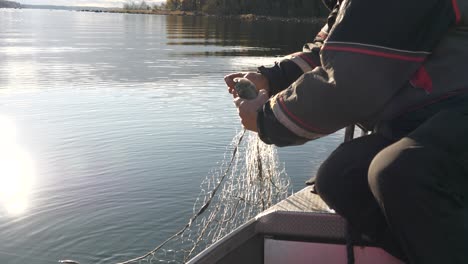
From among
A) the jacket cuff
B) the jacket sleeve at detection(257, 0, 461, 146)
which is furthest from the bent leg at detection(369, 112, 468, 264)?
the jacket cuff

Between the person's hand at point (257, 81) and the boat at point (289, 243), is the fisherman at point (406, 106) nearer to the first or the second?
the boat at point (289, 243)

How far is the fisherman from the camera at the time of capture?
2027 mm

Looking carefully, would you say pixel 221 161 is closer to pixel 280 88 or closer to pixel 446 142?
pixel 280 88

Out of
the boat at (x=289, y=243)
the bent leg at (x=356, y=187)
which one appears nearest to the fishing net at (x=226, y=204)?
the boat at (x=289, y=243)

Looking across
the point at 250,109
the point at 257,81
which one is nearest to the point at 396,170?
the point at 250,109

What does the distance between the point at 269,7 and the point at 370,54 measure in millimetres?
100021

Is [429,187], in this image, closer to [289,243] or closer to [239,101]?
[239,101]

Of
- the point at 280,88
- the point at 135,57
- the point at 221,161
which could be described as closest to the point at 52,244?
the point at 221,161

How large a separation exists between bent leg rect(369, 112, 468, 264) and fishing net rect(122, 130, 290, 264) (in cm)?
276

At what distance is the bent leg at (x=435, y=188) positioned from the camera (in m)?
2.02

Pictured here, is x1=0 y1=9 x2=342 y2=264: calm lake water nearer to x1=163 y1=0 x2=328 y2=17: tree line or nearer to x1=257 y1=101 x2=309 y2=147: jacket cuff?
x1=257 y1=101 x2=309 y2=147: jacket cuff

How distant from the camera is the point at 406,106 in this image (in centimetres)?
221

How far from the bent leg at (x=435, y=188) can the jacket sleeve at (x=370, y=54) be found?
0.23 metres

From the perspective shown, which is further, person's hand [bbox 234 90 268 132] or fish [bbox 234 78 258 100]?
fish [bbox 234 78 258 100]
